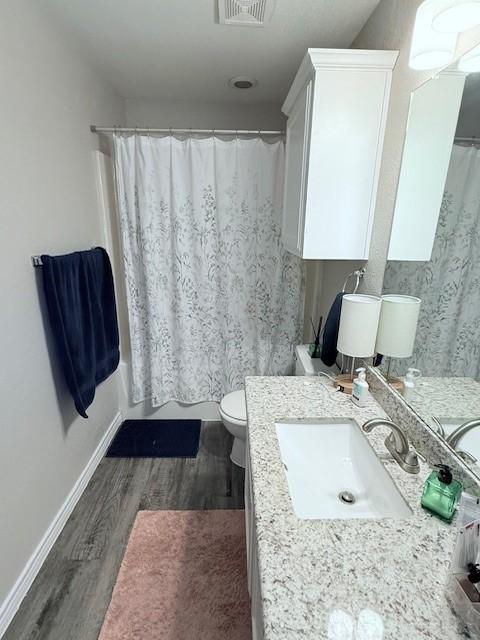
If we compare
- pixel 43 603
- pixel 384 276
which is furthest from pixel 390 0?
pixel 43 603

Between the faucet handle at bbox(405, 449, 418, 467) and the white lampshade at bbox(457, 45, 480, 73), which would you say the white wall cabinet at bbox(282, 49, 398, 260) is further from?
the faucet handle at bbox(405, 449, 418, 467)

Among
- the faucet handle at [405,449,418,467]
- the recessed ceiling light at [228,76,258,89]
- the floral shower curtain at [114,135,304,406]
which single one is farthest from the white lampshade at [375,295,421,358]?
the recessed ceiling light at [228,76,258,89]

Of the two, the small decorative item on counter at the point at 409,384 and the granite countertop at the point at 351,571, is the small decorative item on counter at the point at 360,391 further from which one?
the granite countertop at the point at 351,571

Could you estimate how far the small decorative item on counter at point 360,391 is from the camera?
48.8 inches

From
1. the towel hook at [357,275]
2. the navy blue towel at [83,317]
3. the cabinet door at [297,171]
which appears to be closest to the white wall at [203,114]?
the cabinet door at [297,171]

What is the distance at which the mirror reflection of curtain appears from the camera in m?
0.85

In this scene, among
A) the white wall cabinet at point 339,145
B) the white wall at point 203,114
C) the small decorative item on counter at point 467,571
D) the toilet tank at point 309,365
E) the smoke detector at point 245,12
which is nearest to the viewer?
the small decorative item on counter at point 467,571

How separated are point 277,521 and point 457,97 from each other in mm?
1274

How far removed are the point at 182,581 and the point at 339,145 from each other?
2.00 metres

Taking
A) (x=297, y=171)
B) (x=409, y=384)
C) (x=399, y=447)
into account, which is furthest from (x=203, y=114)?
(x=399, y=447)

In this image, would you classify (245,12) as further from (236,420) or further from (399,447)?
(236,420)

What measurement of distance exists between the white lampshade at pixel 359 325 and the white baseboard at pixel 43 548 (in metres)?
1.64

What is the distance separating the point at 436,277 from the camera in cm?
100

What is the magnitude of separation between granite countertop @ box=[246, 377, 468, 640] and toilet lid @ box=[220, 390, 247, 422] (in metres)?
0.98
